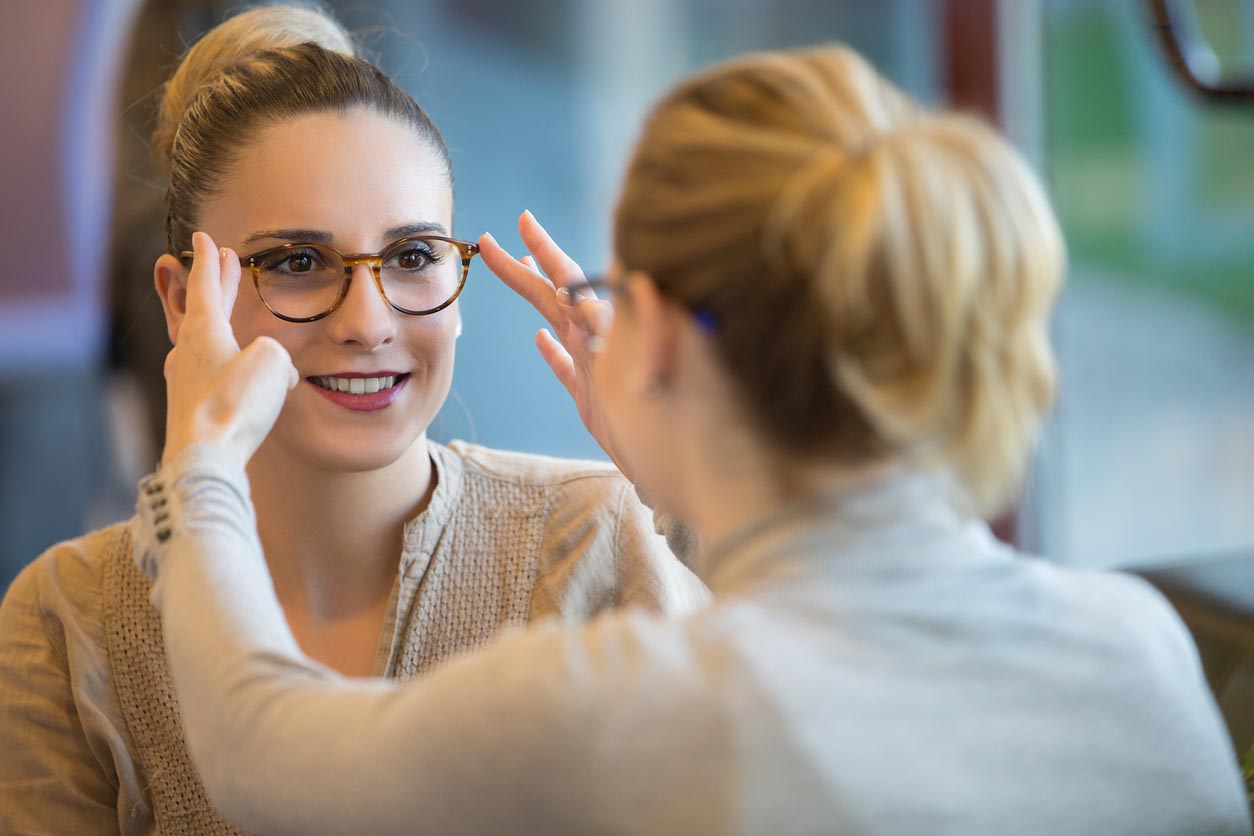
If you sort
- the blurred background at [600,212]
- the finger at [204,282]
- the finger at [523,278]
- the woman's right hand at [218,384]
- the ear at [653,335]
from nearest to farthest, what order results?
1. the ear at [653,335]
2. the woman's right hand at [218,384]
3. the finger at [204,282]
4. the finger at [523,278]
5. the blurred background at [600,212]

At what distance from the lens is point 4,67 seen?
3162 millimetres

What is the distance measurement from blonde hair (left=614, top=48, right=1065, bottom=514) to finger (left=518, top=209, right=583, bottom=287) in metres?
0.58

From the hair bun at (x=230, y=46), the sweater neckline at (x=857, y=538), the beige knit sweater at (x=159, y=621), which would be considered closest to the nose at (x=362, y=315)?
the beige knit sweater at (x=159, y=621)

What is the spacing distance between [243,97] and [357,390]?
13.8 inches

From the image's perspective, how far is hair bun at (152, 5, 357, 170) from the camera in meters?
1.61

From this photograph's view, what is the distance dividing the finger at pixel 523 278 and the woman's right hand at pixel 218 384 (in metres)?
0.37

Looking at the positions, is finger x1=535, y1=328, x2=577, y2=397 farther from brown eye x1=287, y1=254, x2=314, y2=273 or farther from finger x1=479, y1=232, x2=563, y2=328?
brown eye x1=287, y1=254, x2=314, y2=273

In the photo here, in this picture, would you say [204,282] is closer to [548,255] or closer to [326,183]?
A: [326,183]

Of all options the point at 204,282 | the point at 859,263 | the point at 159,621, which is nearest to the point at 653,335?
the point at 859,263

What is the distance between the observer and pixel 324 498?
5.07ft

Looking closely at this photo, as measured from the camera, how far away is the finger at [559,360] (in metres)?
1.55

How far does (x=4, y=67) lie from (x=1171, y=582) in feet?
9.23

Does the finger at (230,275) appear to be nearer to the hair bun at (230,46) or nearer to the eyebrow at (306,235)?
the eyebrow at (306,235)

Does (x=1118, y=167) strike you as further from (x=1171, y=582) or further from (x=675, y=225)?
(x=675, y=225)
